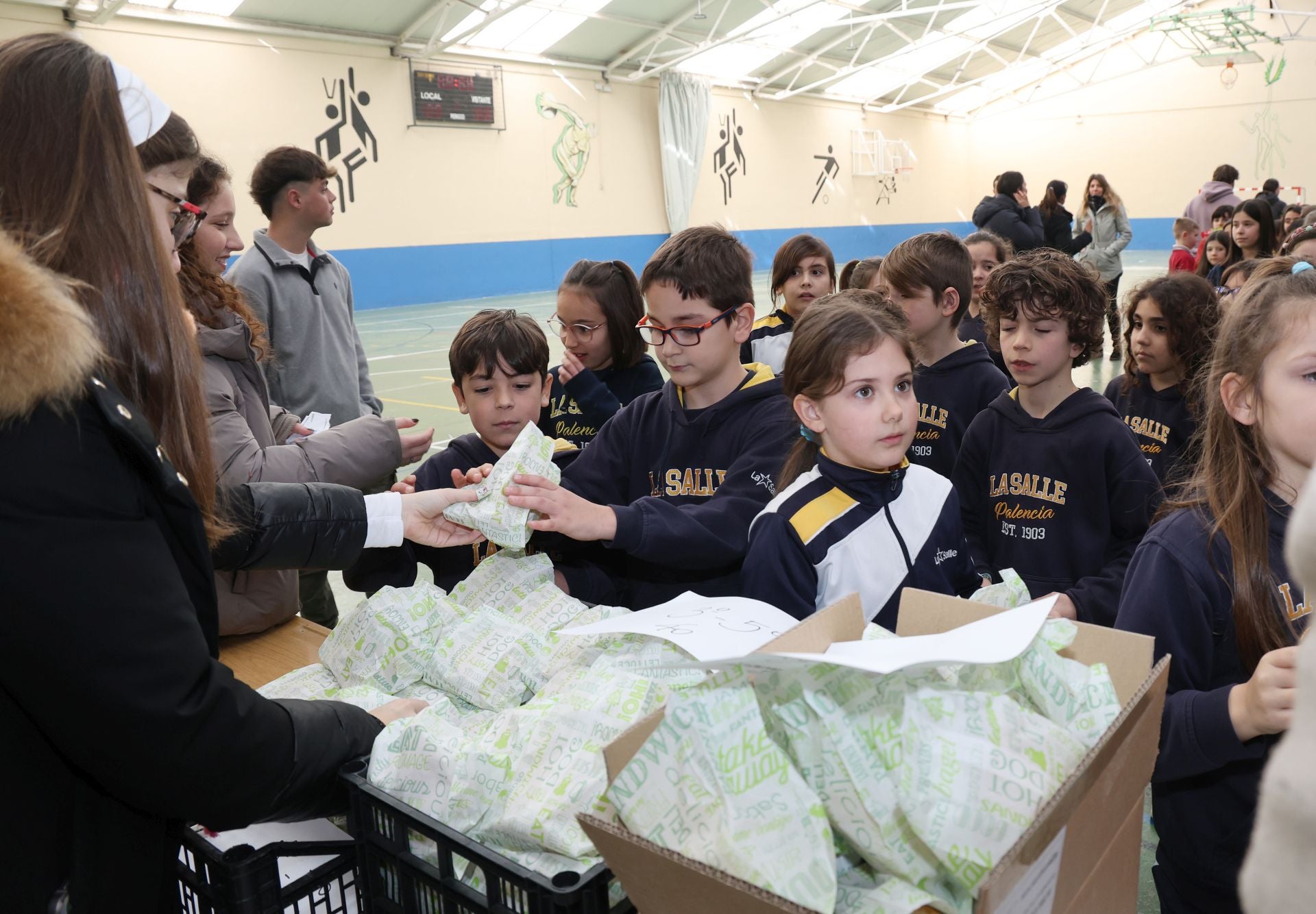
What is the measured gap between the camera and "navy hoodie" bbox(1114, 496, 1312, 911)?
1.26 meters

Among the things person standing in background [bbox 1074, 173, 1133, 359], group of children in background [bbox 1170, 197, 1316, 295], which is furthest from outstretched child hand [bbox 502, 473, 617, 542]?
person standing in background [bbox 1074, 173, 1133, 359]

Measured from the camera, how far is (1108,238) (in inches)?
360

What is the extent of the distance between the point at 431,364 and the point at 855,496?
7.88m

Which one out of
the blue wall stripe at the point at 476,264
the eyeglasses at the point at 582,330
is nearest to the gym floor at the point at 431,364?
the blue wall stripe at the point at 476,264

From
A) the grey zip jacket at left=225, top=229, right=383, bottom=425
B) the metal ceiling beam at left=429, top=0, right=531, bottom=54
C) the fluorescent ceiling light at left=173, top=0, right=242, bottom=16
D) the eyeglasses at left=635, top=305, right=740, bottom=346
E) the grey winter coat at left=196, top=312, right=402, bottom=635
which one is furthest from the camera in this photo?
the metal ceiling beam at left=429, top=0, right=531, bottom=54

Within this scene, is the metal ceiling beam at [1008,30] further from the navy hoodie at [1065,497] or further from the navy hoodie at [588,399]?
the navy hoodie at [1065,497]

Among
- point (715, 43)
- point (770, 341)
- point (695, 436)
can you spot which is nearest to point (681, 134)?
point (715, 43)

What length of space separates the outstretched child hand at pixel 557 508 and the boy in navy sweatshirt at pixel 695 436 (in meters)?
0.19

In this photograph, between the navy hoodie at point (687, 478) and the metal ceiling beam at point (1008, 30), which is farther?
the metal ceiling beam at point (1008, 30)

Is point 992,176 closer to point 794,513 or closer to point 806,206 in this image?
point 806,206

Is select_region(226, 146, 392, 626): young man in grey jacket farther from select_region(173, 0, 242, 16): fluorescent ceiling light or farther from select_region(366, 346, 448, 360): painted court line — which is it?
select_region(173, 0, 242, 16): fluorescent ceiling light

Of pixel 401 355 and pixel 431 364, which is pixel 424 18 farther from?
pixel 431 364

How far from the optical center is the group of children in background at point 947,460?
4.19 feet

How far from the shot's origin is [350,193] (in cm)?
1207
